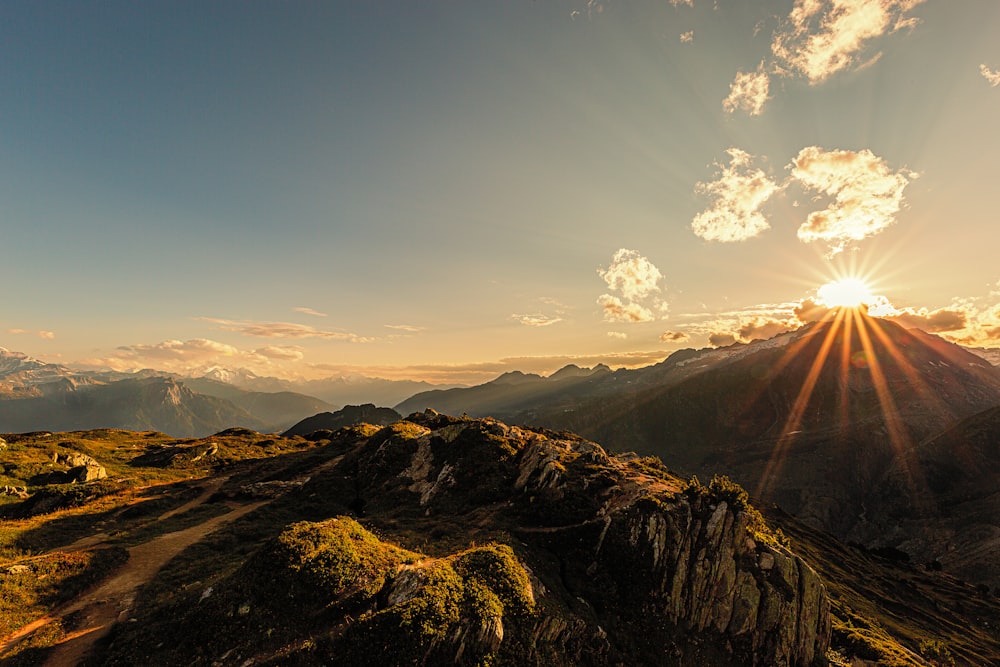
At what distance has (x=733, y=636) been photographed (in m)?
38.8

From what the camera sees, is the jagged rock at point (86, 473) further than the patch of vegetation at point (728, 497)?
Yes

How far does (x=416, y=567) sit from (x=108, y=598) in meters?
26.4

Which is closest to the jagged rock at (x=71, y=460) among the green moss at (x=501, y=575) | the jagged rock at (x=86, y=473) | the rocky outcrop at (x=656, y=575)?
the jagged rock at (x=86, y=473)

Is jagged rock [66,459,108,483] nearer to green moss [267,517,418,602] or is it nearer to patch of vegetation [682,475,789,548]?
green moss [267,517,418,602]

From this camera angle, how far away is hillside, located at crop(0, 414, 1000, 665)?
26.1m

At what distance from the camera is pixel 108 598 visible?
32.6 m

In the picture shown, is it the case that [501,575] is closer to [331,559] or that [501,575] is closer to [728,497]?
[331,559]

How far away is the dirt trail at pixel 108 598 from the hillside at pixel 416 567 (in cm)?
21

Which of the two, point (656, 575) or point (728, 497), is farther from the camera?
point (728, 497)

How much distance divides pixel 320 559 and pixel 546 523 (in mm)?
24969

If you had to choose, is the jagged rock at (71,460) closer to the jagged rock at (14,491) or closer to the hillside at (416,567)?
the hillside at (416,567)

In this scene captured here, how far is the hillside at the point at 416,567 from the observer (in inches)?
1029

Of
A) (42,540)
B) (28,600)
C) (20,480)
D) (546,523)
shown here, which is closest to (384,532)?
(546,523)

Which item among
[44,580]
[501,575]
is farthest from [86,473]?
[501,575]
